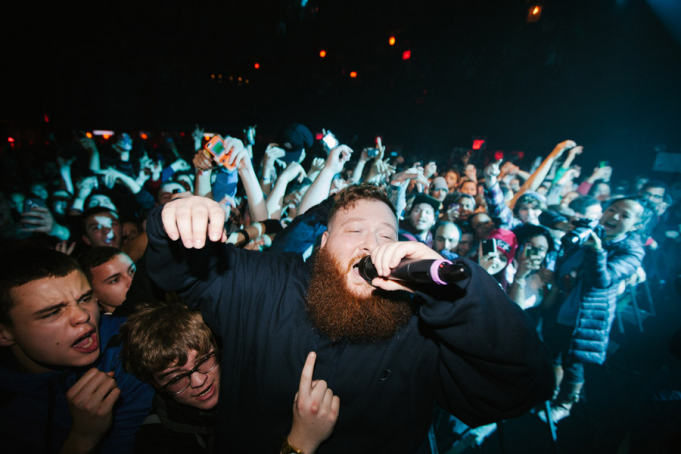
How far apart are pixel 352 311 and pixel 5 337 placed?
6.80ft

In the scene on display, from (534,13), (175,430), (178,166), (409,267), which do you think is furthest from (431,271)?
(534,13)

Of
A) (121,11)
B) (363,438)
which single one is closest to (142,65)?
(121,11)

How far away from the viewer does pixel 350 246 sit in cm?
161

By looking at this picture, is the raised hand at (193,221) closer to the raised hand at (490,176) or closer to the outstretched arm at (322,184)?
the outstretched arm at (322,184)

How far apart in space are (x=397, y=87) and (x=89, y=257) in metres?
16.4

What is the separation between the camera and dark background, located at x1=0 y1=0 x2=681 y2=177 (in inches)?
384

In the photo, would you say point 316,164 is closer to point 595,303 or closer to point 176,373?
point 176,373

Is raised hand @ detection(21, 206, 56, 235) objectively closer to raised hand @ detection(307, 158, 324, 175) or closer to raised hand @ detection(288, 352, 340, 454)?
raised hand @ detection(307, 158, 324, 175)

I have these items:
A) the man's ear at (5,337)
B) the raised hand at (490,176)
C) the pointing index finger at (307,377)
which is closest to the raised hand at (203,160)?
the man's ear at (5,337)

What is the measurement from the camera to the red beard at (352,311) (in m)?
1.46

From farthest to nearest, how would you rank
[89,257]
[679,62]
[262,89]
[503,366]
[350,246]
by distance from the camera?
1. [262,89]
2. [679,62]
3. [89,257]
4. [350,246]
5. [503,366]

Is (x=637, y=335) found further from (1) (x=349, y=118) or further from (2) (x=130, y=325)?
(1) (x=349, y=118)

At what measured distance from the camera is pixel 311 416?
1247mm

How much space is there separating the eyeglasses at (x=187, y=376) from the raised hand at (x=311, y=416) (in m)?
0.70
